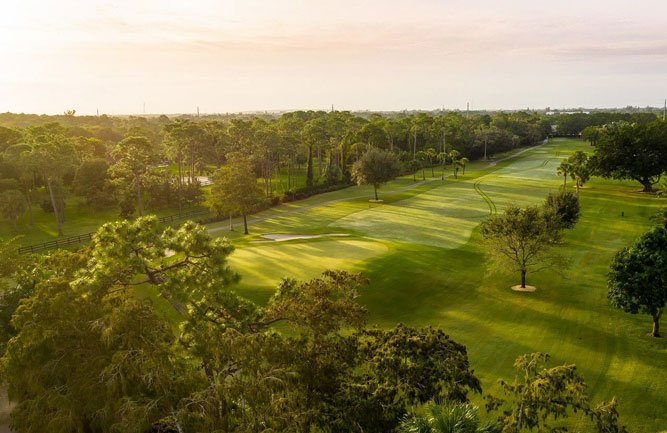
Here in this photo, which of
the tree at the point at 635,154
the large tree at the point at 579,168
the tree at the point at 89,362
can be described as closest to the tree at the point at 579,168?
the large tree at the point at 579,168

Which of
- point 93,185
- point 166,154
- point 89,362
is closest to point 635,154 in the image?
point 166,154

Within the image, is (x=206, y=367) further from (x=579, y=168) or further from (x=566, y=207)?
(x=579, y=168)

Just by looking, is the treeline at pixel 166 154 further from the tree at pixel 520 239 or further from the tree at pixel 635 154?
the tree at pixel 635 154

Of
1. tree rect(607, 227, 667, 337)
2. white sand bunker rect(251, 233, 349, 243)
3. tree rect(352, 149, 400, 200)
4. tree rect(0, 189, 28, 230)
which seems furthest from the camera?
Answer: tree rect(352, 149, 400, 200)

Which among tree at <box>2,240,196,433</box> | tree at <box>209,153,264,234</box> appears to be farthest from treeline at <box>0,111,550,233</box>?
tree at <box>2,240,196,433</box>

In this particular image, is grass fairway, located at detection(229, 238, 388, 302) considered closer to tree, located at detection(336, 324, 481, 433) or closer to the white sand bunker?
the white sand bunker

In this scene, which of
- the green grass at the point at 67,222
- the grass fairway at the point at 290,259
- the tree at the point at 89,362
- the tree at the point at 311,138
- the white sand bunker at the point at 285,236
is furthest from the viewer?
the tree at the point at 311,138
